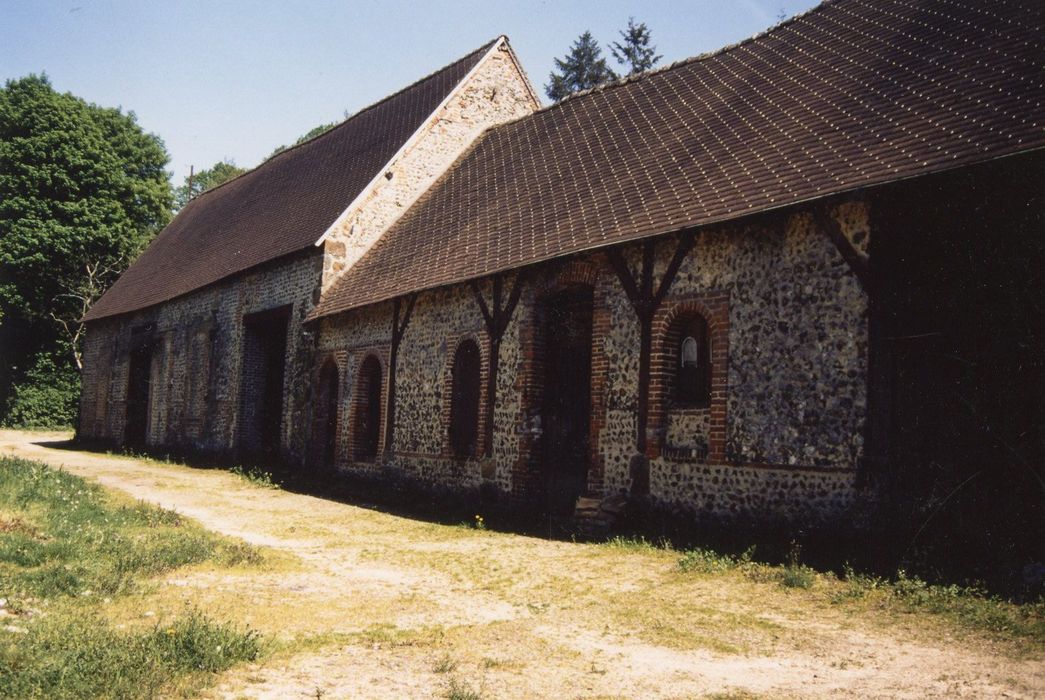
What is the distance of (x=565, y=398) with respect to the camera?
501 inches

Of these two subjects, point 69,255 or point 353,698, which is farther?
point 69,255

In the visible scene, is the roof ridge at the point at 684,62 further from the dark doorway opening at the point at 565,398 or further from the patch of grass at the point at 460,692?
the patch of grass at the point at 460,692

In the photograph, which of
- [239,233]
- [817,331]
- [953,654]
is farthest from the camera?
[239,233]

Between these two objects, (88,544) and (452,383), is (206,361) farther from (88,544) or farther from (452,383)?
(88,544)

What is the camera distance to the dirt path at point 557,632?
4480mm

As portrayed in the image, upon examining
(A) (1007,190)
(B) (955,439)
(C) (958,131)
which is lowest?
(B) (955,439)

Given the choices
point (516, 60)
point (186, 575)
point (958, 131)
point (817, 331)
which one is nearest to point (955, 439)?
point (817, 331)

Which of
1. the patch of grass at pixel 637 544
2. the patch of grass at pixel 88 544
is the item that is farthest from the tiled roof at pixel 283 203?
the patch of grass at pixel 637 544

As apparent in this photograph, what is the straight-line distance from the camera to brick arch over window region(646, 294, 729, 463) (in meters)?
9.59

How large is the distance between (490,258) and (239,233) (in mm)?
12784

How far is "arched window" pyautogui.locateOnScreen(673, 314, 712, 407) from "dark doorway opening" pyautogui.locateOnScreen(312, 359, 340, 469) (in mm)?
9285

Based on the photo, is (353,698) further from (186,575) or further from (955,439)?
(955,439)

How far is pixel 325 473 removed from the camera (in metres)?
16.9

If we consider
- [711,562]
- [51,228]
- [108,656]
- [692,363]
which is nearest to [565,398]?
[692,363]
